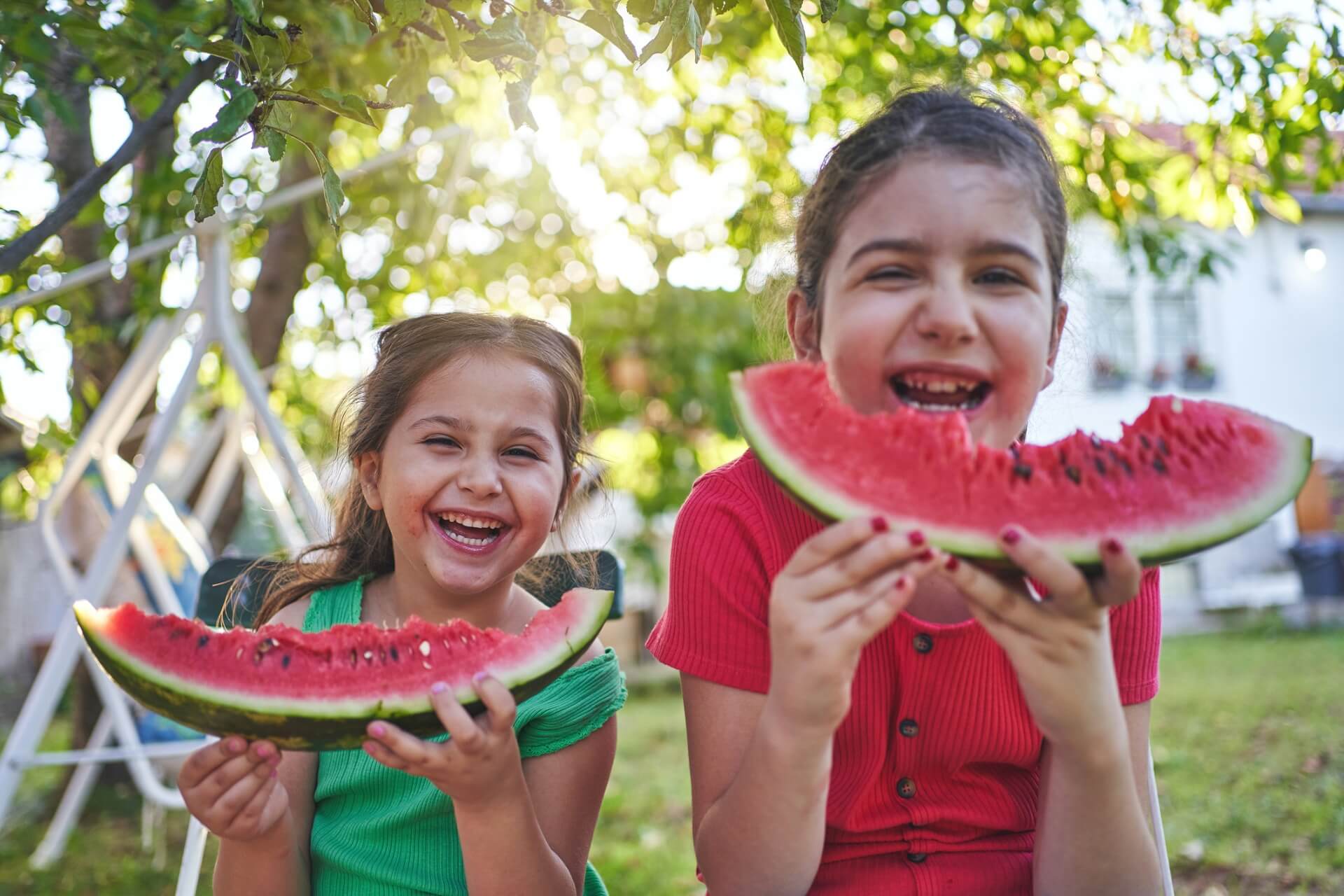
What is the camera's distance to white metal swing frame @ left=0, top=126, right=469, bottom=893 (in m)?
2.82

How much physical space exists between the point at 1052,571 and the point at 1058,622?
0.09 metres

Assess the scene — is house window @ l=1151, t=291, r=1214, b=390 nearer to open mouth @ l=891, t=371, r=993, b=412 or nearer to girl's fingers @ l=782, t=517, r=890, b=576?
open mouth @ l=891, t=371, r=993, b=412

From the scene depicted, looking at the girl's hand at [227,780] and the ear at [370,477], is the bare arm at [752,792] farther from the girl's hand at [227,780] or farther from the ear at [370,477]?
the ear at [370,477]

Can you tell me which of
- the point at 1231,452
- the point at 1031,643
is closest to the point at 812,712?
the point at 1031,643

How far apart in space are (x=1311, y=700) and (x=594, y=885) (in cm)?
717

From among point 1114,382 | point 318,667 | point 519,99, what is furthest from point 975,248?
point 1114,382

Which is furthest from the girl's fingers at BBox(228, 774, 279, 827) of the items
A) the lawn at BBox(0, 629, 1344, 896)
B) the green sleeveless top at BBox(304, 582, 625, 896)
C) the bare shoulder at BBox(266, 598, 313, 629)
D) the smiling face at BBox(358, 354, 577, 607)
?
the lawn at BBox(0, 629, 1344, 896)

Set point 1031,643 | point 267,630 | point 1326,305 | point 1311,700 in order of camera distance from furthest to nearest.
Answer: point 1326,305 → point 1311,700 → point 267,630 → point 1031,643

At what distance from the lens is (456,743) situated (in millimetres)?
1557

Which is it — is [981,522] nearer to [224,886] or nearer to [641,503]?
[224,886]

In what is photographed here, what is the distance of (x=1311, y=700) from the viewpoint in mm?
7625

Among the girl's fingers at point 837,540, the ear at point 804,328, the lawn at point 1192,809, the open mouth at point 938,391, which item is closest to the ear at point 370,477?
the ear at point 804,328

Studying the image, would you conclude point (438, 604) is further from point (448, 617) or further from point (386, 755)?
point (386, 755)

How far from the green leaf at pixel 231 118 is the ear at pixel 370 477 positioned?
0.96 metres
